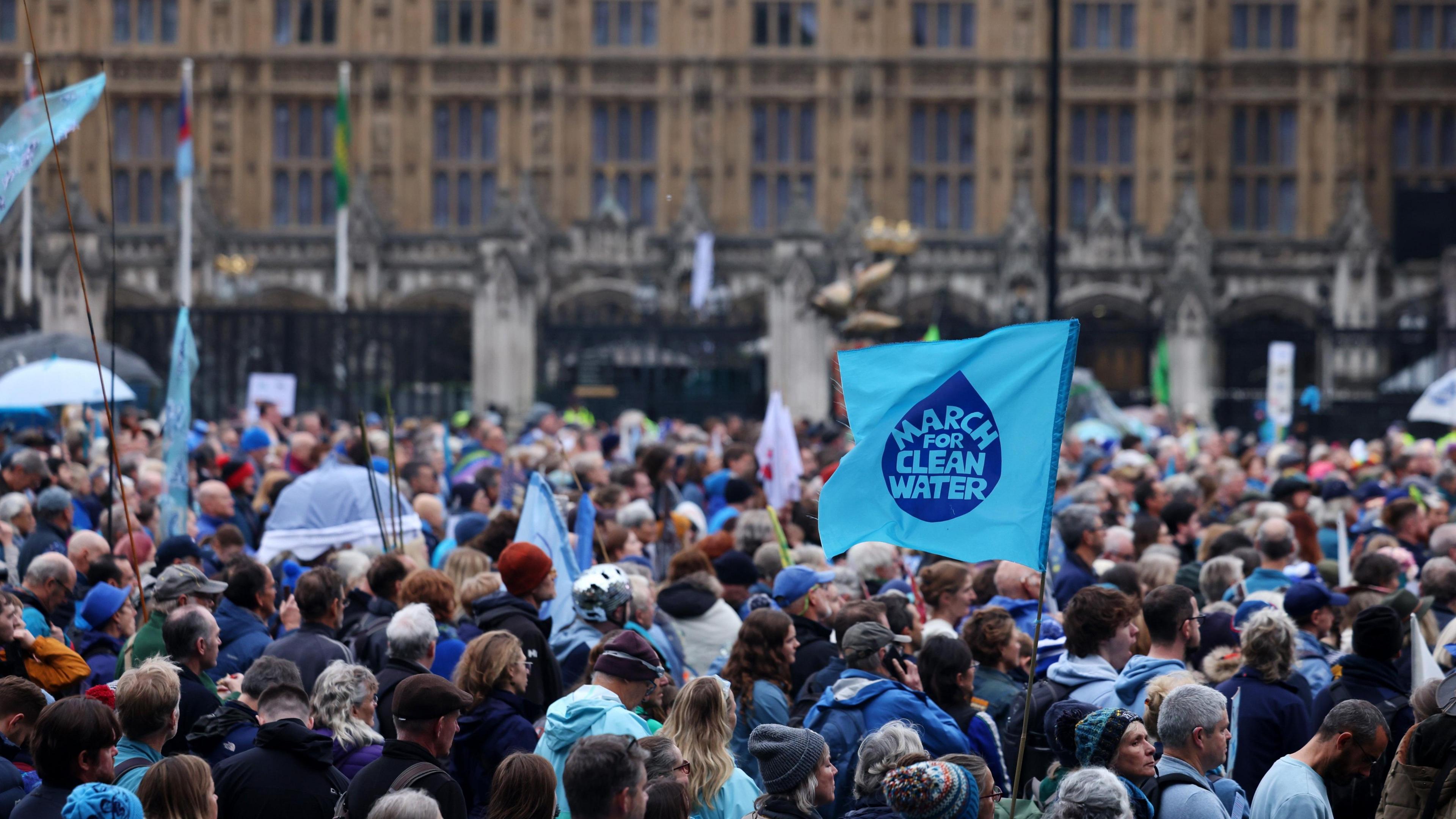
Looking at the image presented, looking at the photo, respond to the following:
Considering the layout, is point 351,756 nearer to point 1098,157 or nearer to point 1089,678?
point 1089,678

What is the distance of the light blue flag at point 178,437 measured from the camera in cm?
906

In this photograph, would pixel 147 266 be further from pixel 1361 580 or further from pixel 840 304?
pixel 1361 580

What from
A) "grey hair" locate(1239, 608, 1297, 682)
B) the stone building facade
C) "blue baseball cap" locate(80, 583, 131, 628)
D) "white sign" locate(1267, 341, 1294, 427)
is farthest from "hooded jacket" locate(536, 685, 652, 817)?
the stone building facade

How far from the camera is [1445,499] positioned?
12461mm

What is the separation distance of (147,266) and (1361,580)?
28599 mm

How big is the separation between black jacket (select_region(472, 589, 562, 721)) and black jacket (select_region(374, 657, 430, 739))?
1.13ft

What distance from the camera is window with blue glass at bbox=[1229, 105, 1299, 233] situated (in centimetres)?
3416

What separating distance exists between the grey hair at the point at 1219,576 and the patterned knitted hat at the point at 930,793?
387 centimetres

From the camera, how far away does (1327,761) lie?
16.5ft

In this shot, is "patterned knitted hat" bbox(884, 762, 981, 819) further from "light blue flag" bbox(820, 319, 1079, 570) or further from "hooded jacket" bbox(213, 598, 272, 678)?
"hooded jacket" bbox(213, 598, 272, 678)

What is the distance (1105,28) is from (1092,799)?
31.5 metres

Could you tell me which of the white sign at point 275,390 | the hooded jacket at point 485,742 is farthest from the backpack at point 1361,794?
the white sign at point 275,390

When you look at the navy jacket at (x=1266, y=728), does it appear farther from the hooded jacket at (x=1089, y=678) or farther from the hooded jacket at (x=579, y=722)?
the hooded jacket at (x=579, y=722)

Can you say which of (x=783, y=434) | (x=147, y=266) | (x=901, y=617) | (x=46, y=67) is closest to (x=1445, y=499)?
(x=783, y=434)
